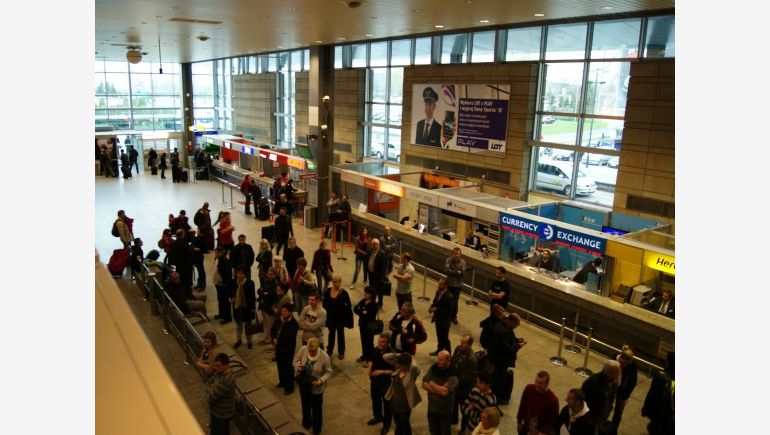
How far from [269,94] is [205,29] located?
1296cm

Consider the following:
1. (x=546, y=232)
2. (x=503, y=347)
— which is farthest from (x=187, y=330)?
(x=546, y=232)

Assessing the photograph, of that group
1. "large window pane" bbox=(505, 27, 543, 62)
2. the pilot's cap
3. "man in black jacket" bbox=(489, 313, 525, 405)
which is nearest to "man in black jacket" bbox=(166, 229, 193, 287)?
"man in black jacket" bbox=(489, 313, 525, 405)

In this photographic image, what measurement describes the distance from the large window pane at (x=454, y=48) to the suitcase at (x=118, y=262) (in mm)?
10560

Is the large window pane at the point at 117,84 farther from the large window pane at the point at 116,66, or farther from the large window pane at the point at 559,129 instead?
the large window pane at the point at 559,129

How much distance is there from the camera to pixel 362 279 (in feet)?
39.9

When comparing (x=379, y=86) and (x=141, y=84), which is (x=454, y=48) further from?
(x=141, y=84)

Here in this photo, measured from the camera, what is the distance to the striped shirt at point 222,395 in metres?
5.43

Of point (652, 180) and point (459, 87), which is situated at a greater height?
point (459, 87)

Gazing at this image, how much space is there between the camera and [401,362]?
5625 millimetres

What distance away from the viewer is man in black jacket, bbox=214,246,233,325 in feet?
29.7

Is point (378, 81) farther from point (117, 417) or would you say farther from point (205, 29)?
point (117, 417)

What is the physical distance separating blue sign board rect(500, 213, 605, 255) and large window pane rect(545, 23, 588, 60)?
534 centimetres

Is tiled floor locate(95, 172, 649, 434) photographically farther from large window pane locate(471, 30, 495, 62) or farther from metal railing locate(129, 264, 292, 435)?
large window pane locate(471, 30, 495, 62)

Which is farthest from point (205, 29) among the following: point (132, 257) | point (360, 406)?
point (360, 406)
